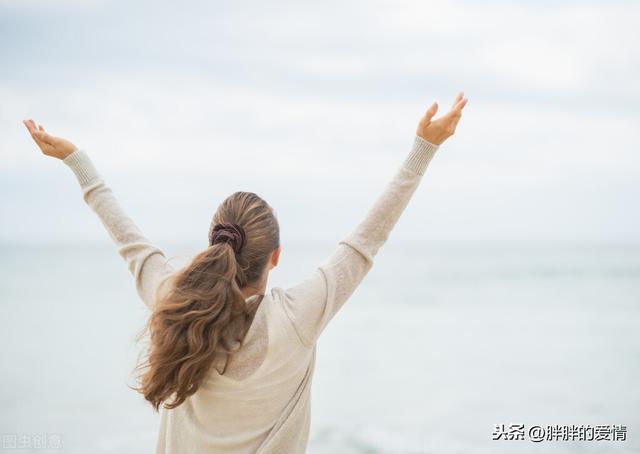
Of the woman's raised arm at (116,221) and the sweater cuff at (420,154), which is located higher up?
the sweater cuff at (420,154)

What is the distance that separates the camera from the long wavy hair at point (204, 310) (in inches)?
56.1

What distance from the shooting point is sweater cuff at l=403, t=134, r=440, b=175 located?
5.21 feet

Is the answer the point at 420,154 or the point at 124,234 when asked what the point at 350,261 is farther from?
the point at 124,234

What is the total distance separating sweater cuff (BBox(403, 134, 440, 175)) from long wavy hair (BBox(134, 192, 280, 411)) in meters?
0.38

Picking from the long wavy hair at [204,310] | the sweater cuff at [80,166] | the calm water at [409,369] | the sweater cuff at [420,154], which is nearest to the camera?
the long wavy hair at [204,310]

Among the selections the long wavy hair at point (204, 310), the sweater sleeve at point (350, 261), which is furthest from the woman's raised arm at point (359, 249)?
the long wavy hair at point (204, 310)

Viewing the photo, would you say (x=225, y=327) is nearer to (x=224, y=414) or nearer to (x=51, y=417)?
(x=224, y=414)

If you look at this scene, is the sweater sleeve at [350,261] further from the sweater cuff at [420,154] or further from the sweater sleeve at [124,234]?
the sweater sleeve at [124,234]

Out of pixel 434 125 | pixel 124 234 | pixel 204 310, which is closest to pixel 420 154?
pixel 434 125

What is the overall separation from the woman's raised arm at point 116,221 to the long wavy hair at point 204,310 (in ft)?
0.36

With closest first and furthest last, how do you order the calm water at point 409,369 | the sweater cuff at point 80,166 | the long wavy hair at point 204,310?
the long wavy hair at point 204,310
the sweater cuff at point 80,166
the calm water at point 409,369

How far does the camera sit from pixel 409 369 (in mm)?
10680

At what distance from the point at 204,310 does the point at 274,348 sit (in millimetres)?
175

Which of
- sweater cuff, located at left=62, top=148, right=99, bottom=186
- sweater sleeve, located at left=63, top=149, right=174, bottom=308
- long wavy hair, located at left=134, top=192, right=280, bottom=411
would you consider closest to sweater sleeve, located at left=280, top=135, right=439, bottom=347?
long wavy hair, located at left=134, top=192, right=280, bottom=411
